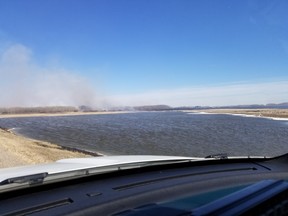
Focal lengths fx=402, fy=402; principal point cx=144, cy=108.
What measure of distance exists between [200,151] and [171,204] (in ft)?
79.8

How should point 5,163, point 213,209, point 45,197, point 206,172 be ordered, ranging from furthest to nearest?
point 5,163
point 206,172
point 45,197
point 213,209

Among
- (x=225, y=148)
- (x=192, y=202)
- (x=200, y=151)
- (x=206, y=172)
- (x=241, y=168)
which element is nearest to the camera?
(x=192, y=202)

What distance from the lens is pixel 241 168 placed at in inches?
111

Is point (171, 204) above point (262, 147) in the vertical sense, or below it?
above

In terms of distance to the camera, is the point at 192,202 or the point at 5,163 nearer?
the point at 192,202

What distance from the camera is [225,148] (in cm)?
2806

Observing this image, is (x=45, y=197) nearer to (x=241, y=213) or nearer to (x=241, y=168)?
(x=241, y=213)

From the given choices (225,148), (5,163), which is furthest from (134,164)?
(225,148)

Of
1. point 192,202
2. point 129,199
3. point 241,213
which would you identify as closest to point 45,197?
point 129,199

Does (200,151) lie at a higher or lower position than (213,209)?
lower

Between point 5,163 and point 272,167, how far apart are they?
1496cm

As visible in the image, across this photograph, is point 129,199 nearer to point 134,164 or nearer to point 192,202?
point 192,202

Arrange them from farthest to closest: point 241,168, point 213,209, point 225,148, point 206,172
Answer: point 225,148, point 241,168, point 206,172, point 213,209

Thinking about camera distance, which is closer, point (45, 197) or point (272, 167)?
point (45, 197)
